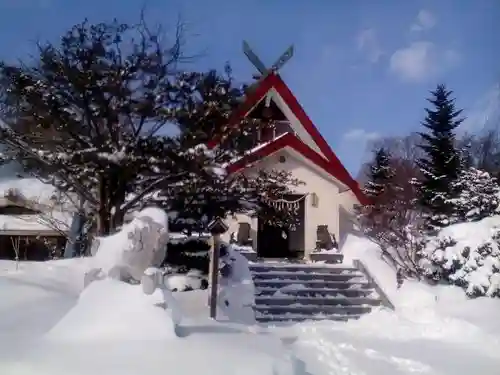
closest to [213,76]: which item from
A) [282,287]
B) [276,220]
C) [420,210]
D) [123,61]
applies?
[123,61]

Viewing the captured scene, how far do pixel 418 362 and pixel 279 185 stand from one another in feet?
19.9

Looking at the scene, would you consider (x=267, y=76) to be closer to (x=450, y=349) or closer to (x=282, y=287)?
(x=282, y=287)

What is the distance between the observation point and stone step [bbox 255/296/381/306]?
966 centimetres

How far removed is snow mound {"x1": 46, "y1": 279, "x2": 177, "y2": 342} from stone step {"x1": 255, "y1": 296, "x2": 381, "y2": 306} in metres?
5.52

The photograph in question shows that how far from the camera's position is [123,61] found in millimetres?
9578

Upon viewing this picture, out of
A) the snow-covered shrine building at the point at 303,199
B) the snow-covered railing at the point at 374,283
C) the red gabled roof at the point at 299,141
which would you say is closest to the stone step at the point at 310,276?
the snow-covered railing at the point at 374,283

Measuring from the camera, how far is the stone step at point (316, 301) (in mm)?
9664

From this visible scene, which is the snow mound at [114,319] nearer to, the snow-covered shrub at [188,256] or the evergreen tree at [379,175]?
the snow-covered shrub at [188,256]

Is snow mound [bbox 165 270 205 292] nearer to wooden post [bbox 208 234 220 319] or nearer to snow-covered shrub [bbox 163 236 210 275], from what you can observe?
snow-covered shrub [bbox 163 236 210 275]

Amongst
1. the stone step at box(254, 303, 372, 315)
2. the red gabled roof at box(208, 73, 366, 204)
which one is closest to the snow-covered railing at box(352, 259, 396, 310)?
the stone step at box(254, 303, 372, 315)

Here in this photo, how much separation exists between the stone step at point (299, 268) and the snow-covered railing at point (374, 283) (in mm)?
170

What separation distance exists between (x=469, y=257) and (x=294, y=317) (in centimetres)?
343

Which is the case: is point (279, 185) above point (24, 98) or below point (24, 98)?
below

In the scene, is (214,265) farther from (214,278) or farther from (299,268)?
(299,268)
